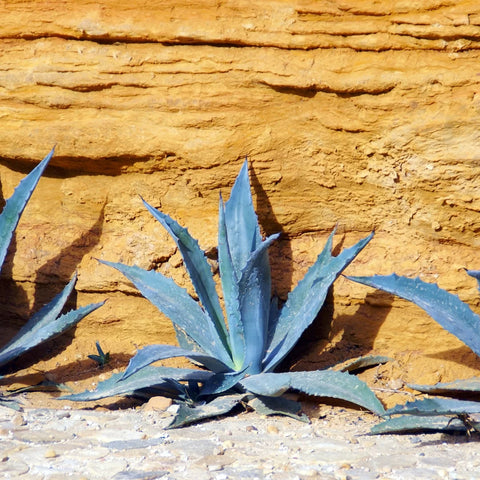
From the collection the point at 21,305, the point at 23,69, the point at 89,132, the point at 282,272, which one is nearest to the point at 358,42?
the point at 282,272

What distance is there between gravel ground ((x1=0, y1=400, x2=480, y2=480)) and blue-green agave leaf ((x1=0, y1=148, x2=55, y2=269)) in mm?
844

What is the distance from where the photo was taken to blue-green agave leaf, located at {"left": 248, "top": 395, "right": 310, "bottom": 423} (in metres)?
2.94

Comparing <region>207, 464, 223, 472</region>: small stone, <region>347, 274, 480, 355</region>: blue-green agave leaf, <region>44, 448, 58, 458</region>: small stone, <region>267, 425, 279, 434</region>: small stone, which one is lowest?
<region>267, 425, 279, 434</region>: small stone

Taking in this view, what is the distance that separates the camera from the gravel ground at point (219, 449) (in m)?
2.29

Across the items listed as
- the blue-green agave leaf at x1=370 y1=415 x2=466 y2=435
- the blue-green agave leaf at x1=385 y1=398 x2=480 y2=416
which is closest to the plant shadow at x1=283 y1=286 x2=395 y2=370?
the blue-green agave leaf at x1=370 y1=415 x2=466 y2=435

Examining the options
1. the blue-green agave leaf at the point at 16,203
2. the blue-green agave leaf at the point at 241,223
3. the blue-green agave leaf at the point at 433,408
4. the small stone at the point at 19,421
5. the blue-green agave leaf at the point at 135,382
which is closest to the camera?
Answer: the blue-green agave leaf at the point at 433,408

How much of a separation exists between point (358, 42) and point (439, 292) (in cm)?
116

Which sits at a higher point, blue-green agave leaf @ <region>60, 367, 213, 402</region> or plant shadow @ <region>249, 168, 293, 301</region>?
plant shadow @ <region>249, 168, 293, 301</region>

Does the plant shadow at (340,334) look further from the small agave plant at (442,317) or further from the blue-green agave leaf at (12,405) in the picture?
the blue-green agave leaf at (12,405)

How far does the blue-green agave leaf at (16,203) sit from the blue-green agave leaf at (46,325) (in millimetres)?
324

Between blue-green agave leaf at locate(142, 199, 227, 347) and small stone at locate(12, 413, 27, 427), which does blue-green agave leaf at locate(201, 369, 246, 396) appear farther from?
small stone at locate(12, 413, 27, 427)

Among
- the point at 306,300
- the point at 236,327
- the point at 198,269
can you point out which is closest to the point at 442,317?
the point at 306,300

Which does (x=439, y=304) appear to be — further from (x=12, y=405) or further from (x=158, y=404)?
(x=12, y=405)

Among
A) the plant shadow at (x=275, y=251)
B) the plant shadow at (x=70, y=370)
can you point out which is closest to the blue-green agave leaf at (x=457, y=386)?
the plant shadow at (x=275, y=251)
